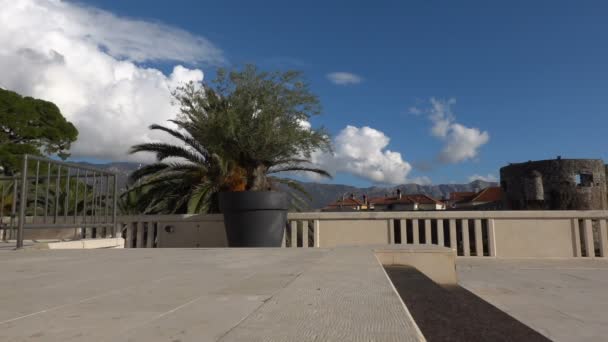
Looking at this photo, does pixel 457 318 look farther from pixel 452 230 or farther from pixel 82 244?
pixel 82 244

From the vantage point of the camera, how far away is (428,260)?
354 centimetres

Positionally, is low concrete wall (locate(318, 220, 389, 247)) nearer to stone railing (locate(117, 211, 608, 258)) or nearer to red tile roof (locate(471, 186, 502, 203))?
stone railing (locate(117, 211, 608, 258))

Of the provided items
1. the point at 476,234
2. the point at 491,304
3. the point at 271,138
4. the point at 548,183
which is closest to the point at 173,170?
the point at 271,138

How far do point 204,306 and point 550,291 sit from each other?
2675mm

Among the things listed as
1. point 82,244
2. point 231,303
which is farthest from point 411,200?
point 231,303

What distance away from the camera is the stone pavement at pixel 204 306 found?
1020mm

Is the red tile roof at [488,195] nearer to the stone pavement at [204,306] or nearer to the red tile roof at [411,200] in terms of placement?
the red tile roof at [411,200]

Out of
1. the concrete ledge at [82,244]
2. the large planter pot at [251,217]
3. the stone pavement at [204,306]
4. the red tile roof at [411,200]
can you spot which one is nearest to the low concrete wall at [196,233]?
Answer: the large planter pot at [251,217]

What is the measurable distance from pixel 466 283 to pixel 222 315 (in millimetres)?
2693

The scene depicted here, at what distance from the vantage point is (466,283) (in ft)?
10.9

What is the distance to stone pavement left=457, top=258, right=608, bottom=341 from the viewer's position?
1935mm

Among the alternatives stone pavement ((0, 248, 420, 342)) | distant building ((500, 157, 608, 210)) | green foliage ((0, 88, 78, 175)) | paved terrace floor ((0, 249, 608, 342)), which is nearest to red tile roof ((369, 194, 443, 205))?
distant building ((500, 157, 608, 210))

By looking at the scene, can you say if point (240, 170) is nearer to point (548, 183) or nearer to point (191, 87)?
point (191, 87)

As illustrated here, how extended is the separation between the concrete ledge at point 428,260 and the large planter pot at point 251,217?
198cm
